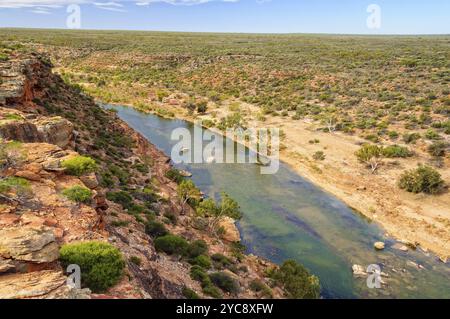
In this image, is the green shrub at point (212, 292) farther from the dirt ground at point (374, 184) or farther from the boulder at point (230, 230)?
the dirt ground at point (374, 184)

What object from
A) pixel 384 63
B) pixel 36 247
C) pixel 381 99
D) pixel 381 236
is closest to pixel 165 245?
pixel 36 247

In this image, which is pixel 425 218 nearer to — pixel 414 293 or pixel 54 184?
pixel 414 293

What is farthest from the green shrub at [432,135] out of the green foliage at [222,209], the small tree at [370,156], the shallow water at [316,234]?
the green foliage at [222,209]

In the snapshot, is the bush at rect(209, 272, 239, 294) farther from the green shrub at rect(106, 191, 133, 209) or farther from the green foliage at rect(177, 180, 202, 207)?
the green foliage at rect(177, 180, 202, 207)

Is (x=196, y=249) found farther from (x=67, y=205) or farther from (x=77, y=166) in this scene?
(x=67, y=205)

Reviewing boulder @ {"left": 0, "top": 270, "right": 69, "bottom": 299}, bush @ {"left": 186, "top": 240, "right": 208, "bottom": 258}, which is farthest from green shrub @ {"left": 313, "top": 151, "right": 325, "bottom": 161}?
boulder @ {"left": 0, "top": 270, "right": 69, "bottom": 299}

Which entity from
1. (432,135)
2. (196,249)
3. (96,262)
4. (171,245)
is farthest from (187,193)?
(432,135)
